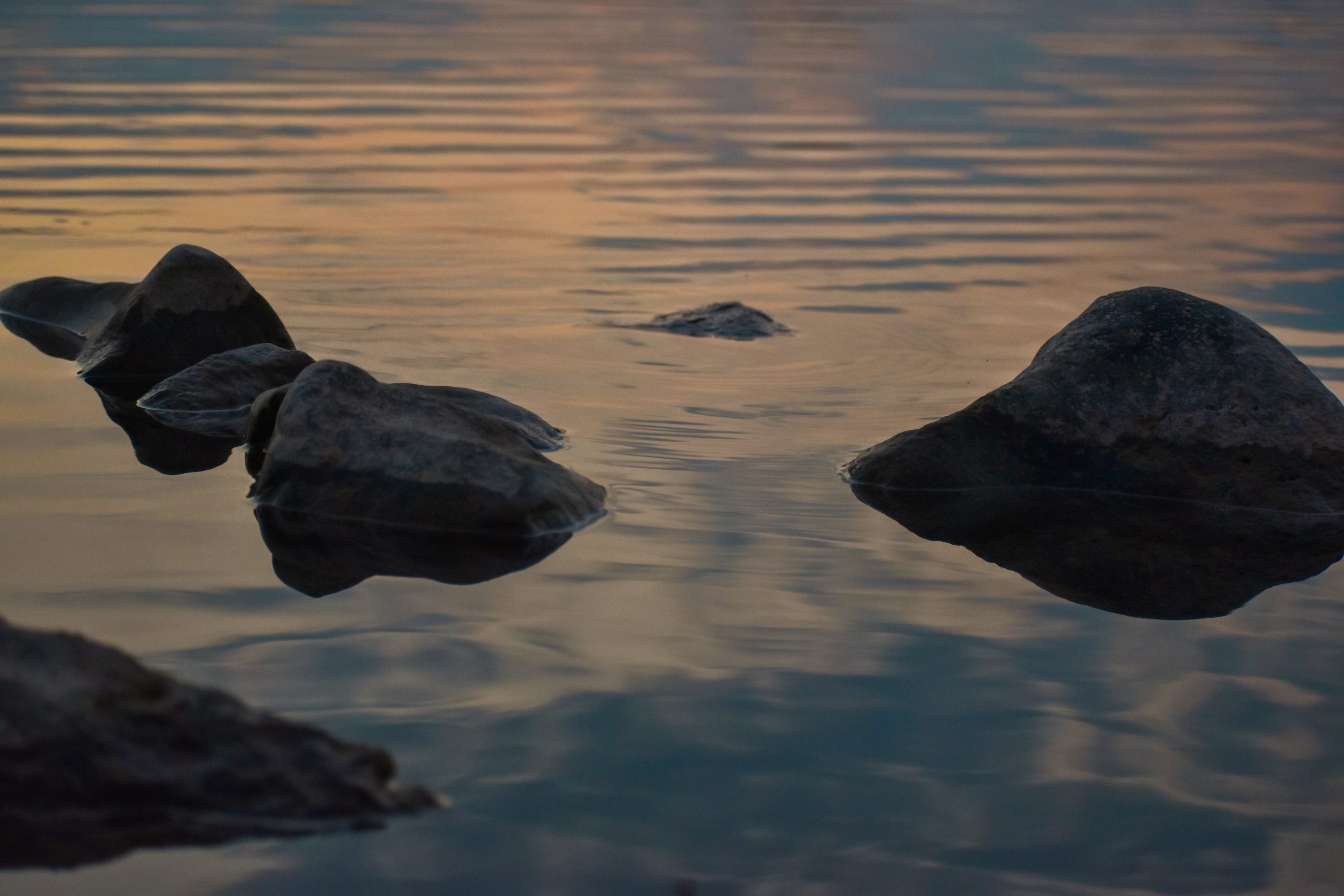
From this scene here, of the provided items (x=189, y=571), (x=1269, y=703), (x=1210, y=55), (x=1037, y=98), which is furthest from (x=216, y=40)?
(x=1269, y=703)

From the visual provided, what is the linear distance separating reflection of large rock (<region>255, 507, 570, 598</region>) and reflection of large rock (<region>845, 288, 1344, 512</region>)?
64.2 inches

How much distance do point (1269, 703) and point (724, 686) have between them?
4.88 ft

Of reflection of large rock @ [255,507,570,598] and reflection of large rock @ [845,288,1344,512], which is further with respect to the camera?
reflection of large rock @ [845,288,1344,512]

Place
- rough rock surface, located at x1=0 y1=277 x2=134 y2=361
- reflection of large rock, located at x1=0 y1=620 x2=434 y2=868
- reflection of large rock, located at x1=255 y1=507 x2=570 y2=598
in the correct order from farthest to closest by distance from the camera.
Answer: rough rock surface, located at x1=0 y1=277 x2=134 y2=361
reflection of large rock, located at x1=255 y1=507 x2=570 y2=598
reflection of large rock, located at x1=0 y1=620 x2=434 y2=868

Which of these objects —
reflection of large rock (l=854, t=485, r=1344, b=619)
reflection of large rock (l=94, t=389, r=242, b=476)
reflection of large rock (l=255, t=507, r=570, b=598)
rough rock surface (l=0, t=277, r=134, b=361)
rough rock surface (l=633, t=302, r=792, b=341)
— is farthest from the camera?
rough rock surface (l=633, t=302, r=792, b=341)

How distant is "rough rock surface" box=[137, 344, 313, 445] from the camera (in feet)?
22.1

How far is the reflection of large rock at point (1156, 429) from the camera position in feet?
19.6

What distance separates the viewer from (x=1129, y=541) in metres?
5.54

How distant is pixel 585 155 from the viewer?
15062 millimetres

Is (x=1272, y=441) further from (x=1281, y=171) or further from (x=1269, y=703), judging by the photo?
(x=1281, y=171)

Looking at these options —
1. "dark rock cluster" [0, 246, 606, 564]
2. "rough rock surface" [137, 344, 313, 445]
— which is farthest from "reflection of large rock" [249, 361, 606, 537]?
"rough rock surface" [137, 344, 313, 445]

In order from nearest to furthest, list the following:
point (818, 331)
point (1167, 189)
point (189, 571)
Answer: point (189, 571) < point (818, 331) < point (1167, 189)

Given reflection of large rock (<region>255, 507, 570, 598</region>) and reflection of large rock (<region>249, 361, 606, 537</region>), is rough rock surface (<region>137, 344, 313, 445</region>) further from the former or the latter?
reflection of large rock (<region>255, 507, 570, 598</region>)

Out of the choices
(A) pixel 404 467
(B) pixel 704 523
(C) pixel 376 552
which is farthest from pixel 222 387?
(B) pixel 704 523
